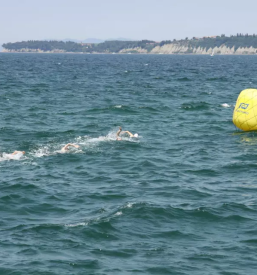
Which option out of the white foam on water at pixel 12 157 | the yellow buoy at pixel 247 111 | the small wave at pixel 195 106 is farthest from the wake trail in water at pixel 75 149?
the small wave at pixel 195 106

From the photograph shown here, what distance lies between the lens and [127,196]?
768 inches

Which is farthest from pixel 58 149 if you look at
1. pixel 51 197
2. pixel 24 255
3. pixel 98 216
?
pixel 24 255

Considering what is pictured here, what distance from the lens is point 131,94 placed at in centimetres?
5494

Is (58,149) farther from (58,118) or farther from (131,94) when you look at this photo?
(131,94)

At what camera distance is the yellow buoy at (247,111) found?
29.1 m

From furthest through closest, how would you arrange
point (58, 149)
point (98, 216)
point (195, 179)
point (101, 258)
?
point (58, 149)
point (195, 179)
point (98, 216)
point (101, 258)

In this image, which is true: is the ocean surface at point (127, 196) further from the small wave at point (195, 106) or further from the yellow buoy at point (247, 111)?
the small wave at point (195, 106)

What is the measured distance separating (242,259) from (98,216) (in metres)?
5.02

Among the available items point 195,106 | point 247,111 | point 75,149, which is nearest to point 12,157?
point 75,149

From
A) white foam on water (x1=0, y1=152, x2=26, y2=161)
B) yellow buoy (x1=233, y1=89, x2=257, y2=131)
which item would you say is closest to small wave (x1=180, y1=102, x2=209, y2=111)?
yellow buoy (x1=233, y1=89, x2=257, y2=131)

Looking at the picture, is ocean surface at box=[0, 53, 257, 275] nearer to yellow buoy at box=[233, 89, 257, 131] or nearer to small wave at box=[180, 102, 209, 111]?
yellow buoy at box=[233, 89, 257, 131]

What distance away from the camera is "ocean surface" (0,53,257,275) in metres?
14.4

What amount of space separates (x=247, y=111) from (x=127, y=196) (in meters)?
12.5

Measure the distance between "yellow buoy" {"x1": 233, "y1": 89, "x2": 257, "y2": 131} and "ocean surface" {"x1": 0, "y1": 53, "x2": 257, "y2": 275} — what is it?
2.03ft
